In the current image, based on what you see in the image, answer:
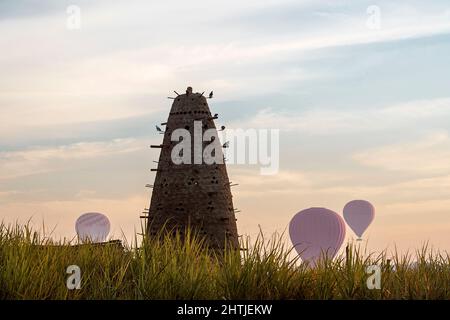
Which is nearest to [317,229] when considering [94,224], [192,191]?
[94,224]

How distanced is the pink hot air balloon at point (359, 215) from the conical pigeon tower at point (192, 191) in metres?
27.9

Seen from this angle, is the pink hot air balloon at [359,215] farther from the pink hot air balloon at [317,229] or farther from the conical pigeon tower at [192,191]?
the conical pigeon tower at [192,191]

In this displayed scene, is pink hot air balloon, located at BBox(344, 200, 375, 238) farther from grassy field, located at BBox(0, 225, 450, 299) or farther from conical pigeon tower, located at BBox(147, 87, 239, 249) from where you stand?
grassy field, located at BBox(0, 225, 450, 299)

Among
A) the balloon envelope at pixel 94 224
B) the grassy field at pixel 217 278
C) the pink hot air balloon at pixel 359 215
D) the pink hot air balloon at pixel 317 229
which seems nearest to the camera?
the grassy field at pixel 217 278

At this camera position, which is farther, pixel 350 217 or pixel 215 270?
pixel 350 217

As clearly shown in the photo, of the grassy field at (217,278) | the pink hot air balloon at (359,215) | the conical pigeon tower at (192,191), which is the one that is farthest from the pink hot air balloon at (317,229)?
the grassy field at (217,278)

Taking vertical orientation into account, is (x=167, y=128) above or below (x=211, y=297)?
above

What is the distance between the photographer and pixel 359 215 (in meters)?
55.6

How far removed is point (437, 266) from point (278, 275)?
178 inches

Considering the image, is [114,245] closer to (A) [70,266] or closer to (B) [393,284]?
(A) [70,266]

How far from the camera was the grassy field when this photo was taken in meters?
11.0

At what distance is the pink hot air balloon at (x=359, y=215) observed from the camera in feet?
181

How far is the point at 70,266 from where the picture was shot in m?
12.6
